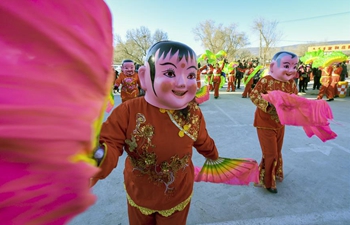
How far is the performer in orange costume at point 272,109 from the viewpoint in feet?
7.02

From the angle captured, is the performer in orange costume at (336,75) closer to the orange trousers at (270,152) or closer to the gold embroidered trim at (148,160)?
the orange trousers at (270,152)

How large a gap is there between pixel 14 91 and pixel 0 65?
4 cm

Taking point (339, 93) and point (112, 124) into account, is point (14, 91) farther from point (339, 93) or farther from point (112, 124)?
point (339, 93)

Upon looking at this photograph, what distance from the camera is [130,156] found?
1153 millimetres

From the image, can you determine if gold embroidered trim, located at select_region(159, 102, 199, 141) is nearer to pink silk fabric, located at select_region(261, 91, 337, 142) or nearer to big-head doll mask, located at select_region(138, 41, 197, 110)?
big-head doll mask, located at select_region(138, 41, 197, 110)

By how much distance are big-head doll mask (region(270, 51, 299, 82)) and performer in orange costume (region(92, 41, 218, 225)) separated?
1.40 m

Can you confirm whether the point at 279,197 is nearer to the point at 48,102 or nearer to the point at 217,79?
the point at 48,102

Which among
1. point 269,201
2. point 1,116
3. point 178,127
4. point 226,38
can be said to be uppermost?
point 226,38

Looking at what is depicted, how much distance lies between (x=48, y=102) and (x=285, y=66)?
230 centimetres

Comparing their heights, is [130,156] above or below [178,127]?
below

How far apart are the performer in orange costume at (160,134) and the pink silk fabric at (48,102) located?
655mm

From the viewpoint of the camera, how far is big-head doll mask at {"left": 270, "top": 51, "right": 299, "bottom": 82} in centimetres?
213

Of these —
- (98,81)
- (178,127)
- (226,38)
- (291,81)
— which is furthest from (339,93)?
(226,38)

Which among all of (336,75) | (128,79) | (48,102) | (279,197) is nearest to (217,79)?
(336,75)
